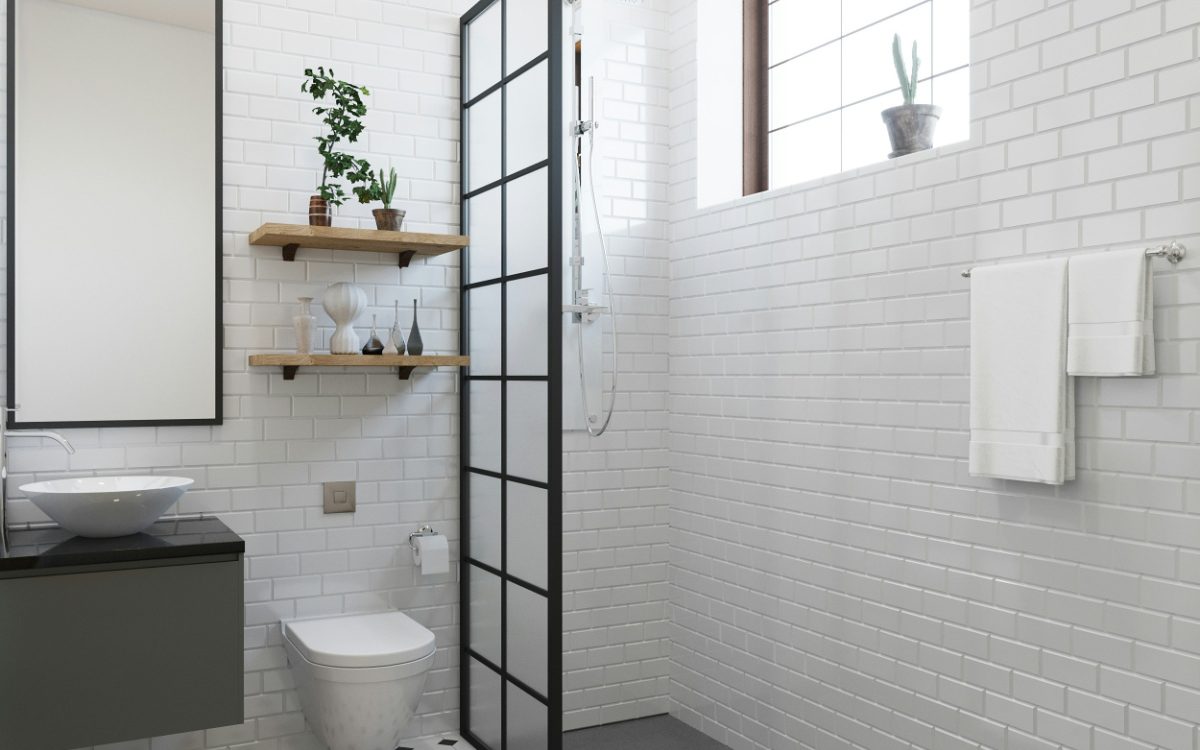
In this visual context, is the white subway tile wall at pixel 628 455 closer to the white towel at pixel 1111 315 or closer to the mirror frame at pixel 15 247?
the mirror frame at pixel 15 247

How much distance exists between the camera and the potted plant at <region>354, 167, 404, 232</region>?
333 cm

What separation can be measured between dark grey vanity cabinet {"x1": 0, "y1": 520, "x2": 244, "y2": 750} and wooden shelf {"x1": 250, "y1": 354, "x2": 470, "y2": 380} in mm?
601

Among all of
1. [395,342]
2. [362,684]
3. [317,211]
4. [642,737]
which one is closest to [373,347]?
[395,342]

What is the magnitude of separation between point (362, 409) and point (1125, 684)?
2527 mm

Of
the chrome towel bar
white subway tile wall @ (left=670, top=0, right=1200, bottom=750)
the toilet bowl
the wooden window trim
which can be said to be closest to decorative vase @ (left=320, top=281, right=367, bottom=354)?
the toilet bowl

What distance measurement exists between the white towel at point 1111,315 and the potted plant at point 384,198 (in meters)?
2.12

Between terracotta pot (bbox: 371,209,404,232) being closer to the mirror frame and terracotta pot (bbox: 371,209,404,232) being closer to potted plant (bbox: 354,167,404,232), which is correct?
potted plant (bbox: 354,167,404,232)

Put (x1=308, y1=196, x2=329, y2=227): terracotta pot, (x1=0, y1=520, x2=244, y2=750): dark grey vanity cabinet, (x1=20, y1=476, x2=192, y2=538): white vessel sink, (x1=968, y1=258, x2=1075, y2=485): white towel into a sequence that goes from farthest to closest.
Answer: (x1=308, y1=196, x2=329, y2=227): terracotta pot, (x1=20, y1=476, x2=192, y2=538): white vessel sink, (x1=0, y1=520, x2=244, y2=750): dark grey vanity cabinet, (x1=968, y1=258, x2=1075, y2=485): white towel

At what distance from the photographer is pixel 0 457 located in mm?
2791

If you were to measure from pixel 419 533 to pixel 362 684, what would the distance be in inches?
31.0

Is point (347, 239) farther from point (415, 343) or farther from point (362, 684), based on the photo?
point (362, 684)

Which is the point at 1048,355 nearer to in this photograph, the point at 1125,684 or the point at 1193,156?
the point at 1193,156

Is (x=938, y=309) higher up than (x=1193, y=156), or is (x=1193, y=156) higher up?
(x=1193, y=156)

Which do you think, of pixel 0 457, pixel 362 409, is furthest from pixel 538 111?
pixel 0 457
